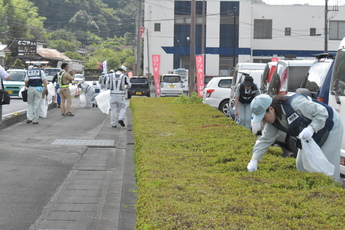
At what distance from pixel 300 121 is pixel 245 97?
22.8 feet

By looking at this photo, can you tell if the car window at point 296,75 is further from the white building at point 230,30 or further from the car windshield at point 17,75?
the white building at point 230,30

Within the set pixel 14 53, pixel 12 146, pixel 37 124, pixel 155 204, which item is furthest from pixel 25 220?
pixel 14 53

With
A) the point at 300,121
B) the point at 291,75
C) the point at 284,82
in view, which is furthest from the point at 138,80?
the point at 300,121

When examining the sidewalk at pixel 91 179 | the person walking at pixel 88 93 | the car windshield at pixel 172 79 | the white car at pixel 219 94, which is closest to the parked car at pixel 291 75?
the sidewalk at pixel 91 179

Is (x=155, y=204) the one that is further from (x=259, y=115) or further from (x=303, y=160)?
(x=303, y=160)

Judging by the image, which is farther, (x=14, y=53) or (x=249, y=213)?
(x=14, y=53)

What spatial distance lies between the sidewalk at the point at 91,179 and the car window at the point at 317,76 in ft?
11.3

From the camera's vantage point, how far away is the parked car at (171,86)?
128ft

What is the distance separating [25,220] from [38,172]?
2.74m

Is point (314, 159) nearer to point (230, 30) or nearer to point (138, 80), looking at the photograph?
point (138, 80)

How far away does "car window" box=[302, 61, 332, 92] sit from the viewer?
10.3 meters

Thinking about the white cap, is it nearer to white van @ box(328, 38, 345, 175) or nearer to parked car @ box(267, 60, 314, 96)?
white van @ box(328, 38, 345, 175)

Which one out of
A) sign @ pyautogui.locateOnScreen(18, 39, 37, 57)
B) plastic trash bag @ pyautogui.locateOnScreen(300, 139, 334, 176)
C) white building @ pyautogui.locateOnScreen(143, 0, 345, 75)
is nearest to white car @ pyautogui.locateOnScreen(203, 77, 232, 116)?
plastic trash bag @ pyautogui.locateOnScreen(300, 139, 334, 176)

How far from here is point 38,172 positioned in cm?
886
